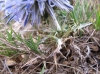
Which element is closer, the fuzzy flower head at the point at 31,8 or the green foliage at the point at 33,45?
the green foliage at the point at 33,45

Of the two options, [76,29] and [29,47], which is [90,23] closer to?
[76,29]

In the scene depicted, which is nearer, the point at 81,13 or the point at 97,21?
the point at 97,21

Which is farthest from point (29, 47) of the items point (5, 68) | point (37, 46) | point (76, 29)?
point (76, 29)

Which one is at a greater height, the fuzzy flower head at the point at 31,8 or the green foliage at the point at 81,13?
the fuzzy flower head at the point at 31,8

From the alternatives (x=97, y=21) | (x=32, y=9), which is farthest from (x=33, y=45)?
(x=97, y=21)

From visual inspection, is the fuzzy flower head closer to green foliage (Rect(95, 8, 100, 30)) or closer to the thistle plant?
the thistle plant

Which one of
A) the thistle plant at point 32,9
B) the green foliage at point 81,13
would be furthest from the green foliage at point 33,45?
the green foliage at point 81,13

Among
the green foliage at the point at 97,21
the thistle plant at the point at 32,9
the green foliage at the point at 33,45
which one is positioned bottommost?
the green foliage at the point at 33,45

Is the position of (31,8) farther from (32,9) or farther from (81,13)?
(81,13)

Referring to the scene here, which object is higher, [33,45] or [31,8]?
[31,8]

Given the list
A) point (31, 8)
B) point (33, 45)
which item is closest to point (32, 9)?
point (31, 8)

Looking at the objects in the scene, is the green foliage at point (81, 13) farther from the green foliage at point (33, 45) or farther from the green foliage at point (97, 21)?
the green foliage at point (33, 45)
